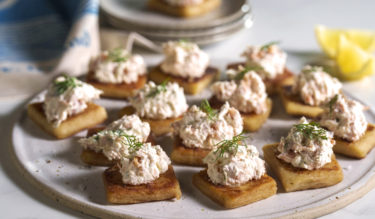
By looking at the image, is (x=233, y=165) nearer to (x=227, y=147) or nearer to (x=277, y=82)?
(x=227, y=147)

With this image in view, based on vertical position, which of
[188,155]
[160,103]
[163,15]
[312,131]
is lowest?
[188,155]

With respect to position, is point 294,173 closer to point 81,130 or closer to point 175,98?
point 175,98

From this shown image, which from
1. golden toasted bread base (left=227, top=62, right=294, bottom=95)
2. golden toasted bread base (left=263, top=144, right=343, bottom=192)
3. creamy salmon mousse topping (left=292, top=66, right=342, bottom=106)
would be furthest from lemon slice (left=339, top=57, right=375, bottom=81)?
golden toasted bread base (left=263, top=144, right=343, bottom=192)

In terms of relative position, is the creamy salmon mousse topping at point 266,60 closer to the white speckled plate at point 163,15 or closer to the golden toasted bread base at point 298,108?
the golden toasted bread base at point 298,108

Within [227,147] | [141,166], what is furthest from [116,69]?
[227,147]

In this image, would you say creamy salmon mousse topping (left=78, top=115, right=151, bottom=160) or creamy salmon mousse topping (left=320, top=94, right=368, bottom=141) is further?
creamy salmon mousse topping (left=320, top=94, right=368, bottom=141)

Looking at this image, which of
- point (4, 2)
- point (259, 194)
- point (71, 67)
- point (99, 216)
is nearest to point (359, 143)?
point (259, 194)

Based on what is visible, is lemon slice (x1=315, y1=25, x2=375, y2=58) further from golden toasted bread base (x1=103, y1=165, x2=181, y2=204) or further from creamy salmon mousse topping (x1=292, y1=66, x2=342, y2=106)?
golden toasted bread base (x1=103, y1=165, x2=181, y2=204)
